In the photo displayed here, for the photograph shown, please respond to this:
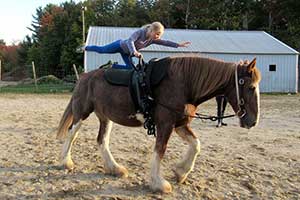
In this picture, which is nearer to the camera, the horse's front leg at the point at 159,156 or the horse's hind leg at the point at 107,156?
the horse's front leg at the point at 159,156

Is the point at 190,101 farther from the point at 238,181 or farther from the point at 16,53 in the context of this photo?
the point at 16,53

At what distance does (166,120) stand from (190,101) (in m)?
0.39

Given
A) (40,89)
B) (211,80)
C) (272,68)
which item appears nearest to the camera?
(211,80)

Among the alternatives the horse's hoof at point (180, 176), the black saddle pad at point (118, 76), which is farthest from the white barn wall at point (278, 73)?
the horse's hoof at point (180, 176)

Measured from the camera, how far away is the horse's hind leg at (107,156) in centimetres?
Result: 555

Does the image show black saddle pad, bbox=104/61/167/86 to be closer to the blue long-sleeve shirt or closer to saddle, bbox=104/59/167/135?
saddle, bbox=104/59/167/135

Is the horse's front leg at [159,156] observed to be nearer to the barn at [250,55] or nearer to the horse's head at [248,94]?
the horse's head at [248,94]

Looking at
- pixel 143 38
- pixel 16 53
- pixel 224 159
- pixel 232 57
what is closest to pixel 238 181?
pixel 224 159

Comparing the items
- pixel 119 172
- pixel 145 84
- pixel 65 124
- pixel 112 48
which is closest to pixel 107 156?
pixel 119 172

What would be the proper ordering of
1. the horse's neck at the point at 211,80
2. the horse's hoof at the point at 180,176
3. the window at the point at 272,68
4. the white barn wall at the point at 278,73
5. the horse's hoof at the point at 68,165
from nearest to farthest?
the horse's neck at the point at 211,80 → the horse's hoof at the point at 180,176 → the horse's hoof at the point at 68,165 → the white barn wall at the point at 278,73 → the window at the point at 272,68

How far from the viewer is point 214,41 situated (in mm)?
30781

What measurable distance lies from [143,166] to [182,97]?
5.51ft

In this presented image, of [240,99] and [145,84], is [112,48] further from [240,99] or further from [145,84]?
[240,99]

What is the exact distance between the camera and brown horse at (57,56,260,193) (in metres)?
4.66
